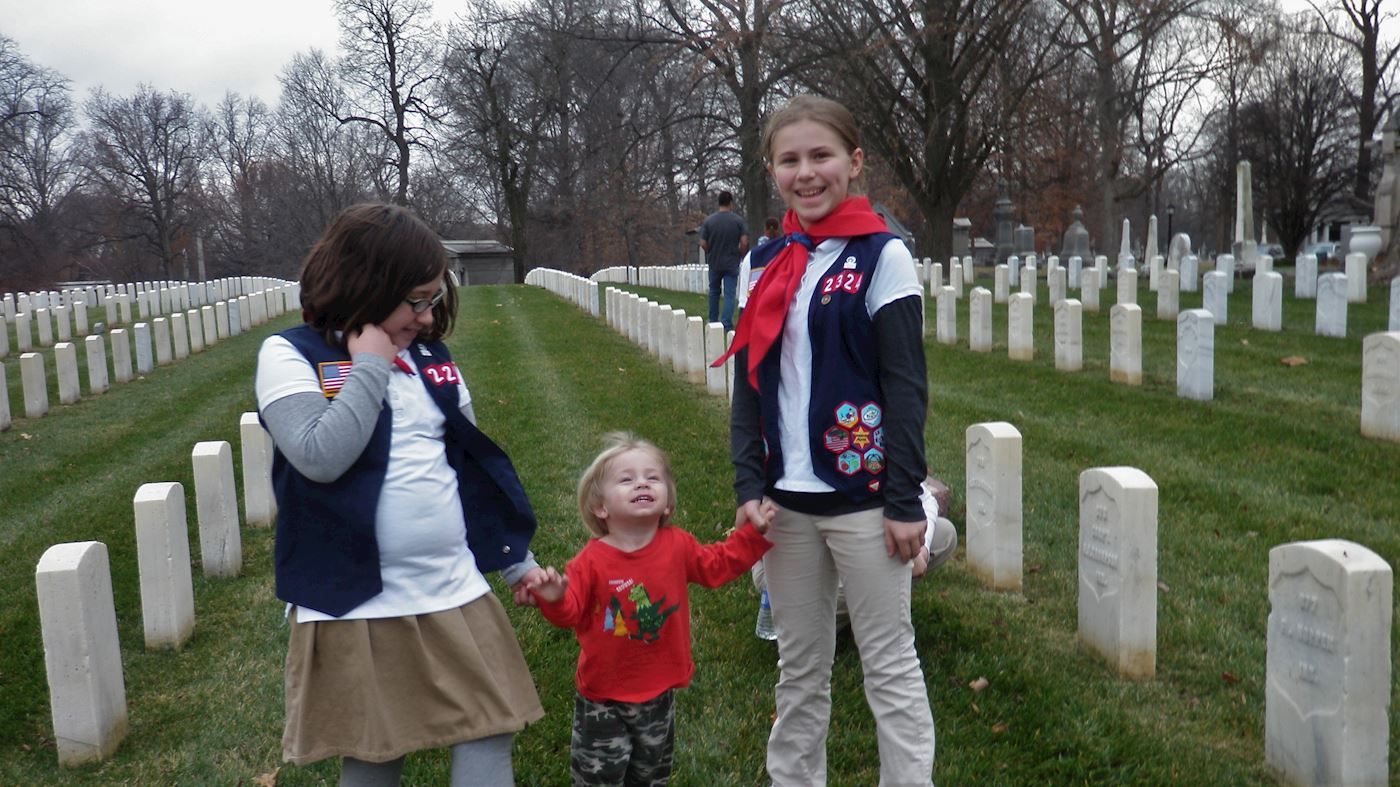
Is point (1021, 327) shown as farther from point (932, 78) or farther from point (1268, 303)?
point (932, 78)

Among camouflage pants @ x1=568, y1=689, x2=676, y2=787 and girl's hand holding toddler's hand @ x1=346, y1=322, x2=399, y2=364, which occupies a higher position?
girl's hand holding toddler's hand @ x1=346, y1=322, x2=399, y2=364

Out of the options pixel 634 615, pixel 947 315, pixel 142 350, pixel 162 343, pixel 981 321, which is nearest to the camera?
pixel 634 615

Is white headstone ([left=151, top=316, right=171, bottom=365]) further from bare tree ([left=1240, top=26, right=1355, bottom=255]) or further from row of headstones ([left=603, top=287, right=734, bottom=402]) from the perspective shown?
bare tree ([left=1240, top=26, right=1355, bottom=255])

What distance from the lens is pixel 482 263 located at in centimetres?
4688

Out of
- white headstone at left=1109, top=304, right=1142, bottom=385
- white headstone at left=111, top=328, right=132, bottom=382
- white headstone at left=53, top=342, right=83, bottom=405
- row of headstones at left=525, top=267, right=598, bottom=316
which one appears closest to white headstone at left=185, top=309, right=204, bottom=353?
white headstone at left=111, top=328, right=132, bottom=382

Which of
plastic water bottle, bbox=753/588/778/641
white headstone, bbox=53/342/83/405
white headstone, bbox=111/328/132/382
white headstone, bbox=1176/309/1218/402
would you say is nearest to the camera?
plastic water bottle, bbox=753/588/778/641

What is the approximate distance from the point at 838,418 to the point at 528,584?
877 millimetres

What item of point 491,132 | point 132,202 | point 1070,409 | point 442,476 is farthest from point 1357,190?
point 132,202

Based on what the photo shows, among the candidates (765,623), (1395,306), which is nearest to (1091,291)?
(1395,306)

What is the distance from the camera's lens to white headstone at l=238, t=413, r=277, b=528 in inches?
262

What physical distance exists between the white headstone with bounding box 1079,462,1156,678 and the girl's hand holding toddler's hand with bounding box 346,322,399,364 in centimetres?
282

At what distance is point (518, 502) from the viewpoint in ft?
8.49

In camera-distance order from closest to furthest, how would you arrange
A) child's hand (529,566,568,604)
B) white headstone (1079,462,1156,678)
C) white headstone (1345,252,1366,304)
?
1. child's hand (529,566,568,604)
2. white headstone (1079,462,1156,678)
3. white headstone (1345,252,1366,304)

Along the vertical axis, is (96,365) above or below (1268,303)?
below
